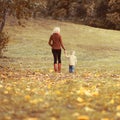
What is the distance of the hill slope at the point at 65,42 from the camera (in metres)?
32.7

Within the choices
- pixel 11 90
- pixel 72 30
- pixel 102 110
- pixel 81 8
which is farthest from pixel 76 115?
pixel 81 8

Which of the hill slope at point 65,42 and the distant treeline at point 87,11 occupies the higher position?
the distant treeline at point 87,11

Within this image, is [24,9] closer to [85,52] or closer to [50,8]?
[85,52]

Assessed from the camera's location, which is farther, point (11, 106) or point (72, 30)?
point (72, 30)

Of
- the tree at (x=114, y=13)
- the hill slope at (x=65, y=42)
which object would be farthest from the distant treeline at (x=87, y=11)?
the hill slope at (x=65, y=42)

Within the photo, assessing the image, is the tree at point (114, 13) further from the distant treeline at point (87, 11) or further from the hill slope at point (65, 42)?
the hill slope at point (65, 42)

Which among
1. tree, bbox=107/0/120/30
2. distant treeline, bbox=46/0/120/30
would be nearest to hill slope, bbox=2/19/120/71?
tree, bbox=107/0/120/30

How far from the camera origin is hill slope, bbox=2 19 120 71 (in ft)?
107

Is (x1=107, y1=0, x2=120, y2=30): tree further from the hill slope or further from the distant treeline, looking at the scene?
the hill slope

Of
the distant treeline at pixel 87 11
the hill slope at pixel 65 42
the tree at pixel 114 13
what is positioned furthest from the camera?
the distant treeline at pixel 87 11

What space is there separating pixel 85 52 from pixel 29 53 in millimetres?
5031

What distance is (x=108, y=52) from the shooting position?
121ft

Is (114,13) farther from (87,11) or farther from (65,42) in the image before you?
(65,42)

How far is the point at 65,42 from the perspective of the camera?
4250 cm
